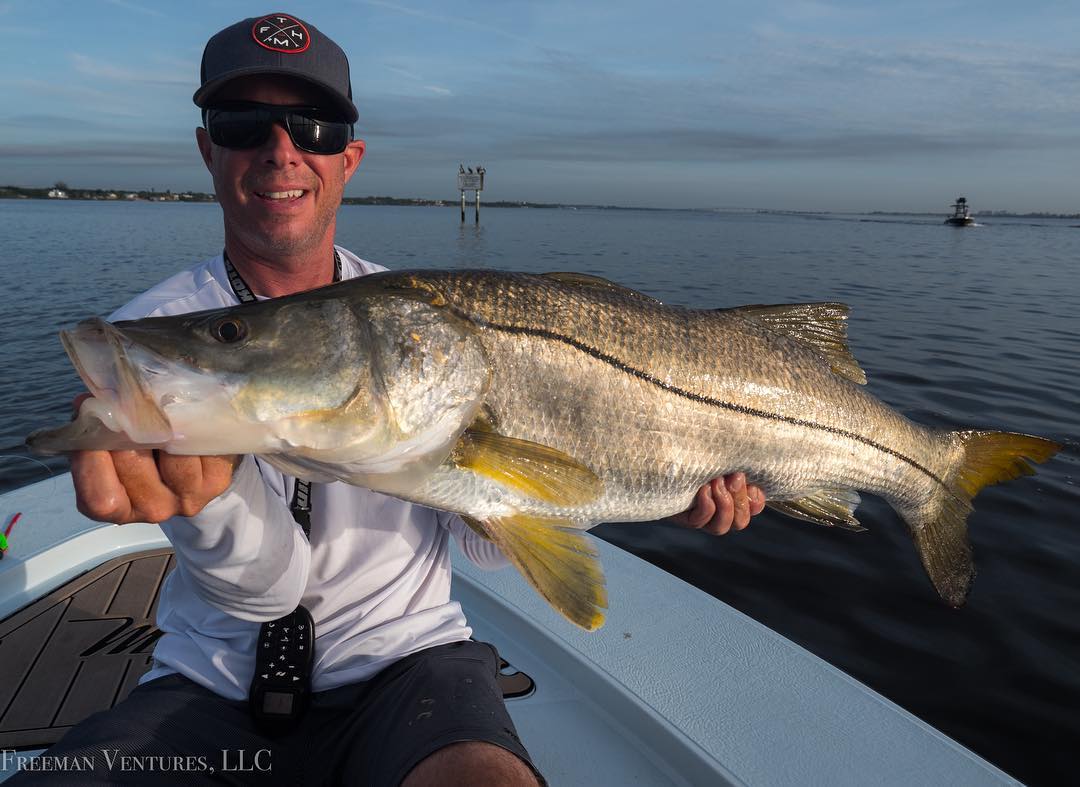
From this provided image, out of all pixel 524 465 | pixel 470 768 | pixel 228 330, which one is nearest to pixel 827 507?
pixel 524 465

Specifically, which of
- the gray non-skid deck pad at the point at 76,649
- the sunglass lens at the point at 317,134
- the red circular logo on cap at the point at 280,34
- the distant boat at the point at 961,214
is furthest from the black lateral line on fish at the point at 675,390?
the distant boat at the point at 961,214

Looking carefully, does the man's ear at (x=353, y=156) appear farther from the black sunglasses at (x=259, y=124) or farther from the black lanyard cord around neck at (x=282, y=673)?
the black lanyard cord around neck at (x=282, y=673)

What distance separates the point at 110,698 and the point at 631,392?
108 inches

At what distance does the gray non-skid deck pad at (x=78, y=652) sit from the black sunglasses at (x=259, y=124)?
8.24 feet

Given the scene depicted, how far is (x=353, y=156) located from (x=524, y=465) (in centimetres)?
217

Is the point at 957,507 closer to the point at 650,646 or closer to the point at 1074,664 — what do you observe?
the point at 650,646

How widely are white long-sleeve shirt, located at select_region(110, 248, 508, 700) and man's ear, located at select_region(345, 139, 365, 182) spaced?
1.05 metres

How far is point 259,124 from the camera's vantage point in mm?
2822

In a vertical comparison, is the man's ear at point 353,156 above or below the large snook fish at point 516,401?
above

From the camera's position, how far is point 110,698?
9.78 ft

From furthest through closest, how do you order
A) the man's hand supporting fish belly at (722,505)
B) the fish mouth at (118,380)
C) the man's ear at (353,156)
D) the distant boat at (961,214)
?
1. the distant boat at (961,214)
2. the man's ear at (353,156)
3. the man's hand supporting fish belly at (722,505)
4. the fish mouth at (118,380)

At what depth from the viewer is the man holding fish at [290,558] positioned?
1.89 metres

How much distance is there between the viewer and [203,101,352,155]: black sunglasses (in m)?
2.80

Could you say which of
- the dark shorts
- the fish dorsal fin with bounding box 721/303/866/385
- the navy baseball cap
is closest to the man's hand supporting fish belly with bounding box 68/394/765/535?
the dark shorts
